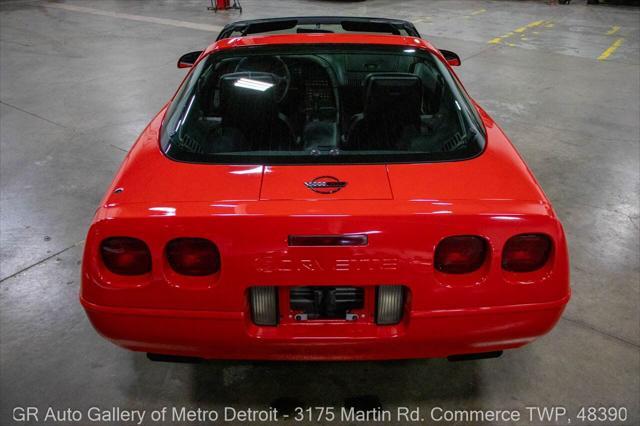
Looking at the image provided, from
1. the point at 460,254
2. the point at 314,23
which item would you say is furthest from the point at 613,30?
the point at 460,254

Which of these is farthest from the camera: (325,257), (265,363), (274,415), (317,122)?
(317,122)

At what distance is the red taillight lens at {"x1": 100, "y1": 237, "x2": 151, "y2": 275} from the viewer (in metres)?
1.47

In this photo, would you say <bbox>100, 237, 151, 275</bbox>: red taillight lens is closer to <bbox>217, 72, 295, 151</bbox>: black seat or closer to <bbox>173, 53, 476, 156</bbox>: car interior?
<bbox>173, 53, 476, 156</bbox>: car interior

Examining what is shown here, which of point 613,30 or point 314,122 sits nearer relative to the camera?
point 314,122

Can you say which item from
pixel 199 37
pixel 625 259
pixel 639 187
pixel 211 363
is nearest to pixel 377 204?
pixel 211 363

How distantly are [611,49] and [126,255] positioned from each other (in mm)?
9871

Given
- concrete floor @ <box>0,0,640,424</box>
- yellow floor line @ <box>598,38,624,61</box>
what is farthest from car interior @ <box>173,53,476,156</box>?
yellow floor line @ <box>598,38,624,61</box>

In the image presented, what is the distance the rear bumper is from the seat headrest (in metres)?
0.95

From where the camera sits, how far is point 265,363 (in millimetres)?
2033

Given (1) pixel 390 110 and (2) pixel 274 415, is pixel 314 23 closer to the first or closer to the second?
(1) pixel 390 110

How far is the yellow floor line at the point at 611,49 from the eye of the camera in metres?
8.16

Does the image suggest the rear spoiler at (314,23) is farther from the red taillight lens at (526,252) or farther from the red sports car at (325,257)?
the red taillight lens at (526,252)

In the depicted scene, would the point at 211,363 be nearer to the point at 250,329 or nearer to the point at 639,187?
the point at 250,329

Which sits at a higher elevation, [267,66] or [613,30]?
[267,66]
